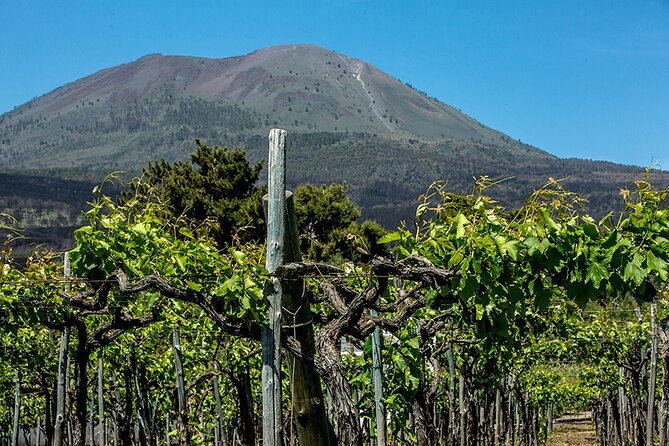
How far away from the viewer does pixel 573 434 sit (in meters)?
29.7

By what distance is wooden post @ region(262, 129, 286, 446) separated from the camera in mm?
4625

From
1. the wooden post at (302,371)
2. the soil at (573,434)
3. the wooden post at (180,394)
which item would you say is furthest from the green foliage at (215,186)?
the wooden post at (302,371)

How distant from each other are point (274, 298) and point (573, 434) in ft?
88.9

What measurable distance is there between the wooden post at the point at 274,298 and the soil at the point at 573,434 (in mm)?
21707

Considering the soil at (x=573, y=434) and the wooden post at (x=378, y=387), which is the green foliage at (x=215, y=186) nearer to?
the soil at (x=573, y=434)

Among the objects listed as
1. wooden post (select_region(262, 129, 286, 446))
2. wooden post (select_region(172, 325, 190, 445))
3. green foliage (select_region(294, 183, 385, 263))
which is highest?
green foliage (select_region(294, 183, 385, 263))

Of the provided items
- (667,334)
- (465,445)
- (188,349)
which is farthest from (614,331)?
(188,349)

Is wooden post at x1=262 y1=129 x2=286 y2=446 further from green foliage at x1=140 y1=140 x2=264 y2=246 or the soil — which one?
green foliage at x1=140 y1=140 x2=264 y2=246

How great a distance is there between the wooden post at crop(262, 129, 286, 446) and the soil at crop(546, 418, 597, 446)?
21.7 meters

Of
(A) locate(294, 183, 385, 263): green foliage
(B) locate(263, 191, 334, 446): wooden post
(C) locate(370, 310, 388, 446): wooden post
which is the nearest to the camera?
(B) locate(263, 191, 334, 446): wooden post

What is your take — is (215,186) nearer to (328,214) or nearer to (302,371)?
(328,214)

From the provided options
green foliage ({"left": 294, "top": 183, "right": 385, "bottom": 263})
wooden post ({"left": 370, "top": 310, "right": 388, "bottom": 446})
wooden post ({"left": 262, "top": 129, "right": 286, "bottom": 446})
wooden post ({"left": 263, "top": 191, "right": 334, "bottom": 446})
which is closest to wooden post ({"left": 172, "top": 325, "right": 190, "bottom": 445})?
wooden post ({"left": 370, "top": 310, "right": 388, "bottom": 446})

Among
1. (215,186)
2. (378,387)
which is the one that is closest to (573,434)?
(215,186)

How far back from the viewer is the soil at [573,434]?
2551cm
